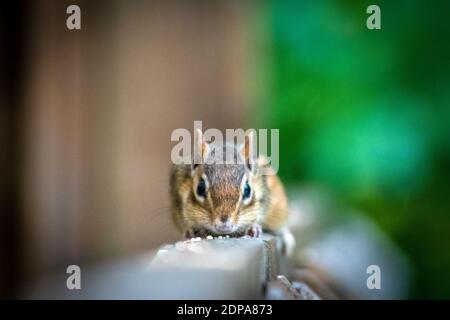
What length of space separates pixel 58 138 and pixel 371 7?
5.01 feet

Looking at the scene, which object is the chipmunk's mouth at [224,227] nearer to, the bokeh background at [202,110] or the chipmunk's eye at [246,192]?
the chipmunk's eye at [246,192]

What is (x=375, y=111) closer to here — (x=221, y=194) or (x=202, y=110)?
(x=202, y=110)

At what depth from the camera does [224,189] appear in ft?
4.59

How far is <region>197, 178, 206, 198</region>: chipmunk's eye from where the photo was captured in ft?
4.73

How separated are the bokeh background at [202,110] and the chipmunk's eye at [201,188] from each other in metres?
1.05

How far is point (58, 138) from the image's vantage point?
2.72 meters

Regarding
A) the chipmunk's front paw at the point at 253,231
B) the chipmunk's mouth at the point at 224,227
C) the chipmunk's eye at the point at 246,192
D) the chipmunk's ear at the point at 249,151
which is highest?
the chipmunk's ear at the point at 249,151

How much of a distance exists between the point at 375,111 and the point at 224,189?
1.53m

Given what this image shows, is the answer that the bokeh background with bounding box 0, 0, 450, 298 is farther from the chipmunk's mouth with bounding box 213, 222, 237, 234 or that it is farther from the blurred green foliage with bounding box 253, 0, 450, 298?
the chipmunk's mouth with bounding box 213, 222, 237, 234

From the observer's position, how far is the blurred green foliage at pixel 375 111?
98.7 inches

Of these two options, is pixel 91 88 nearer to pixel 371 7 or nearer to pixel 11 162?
pixel 11 162

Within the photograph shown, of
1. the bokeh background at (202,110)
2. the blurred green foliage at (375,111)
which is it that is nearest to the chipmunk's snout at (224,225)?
the bokeh background at (202,110)

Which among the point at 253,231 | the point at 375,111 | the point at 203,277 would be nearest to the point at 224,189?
the point at 253,231

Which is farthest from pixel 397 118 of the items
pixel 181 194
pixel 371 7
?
pixel 181 194
